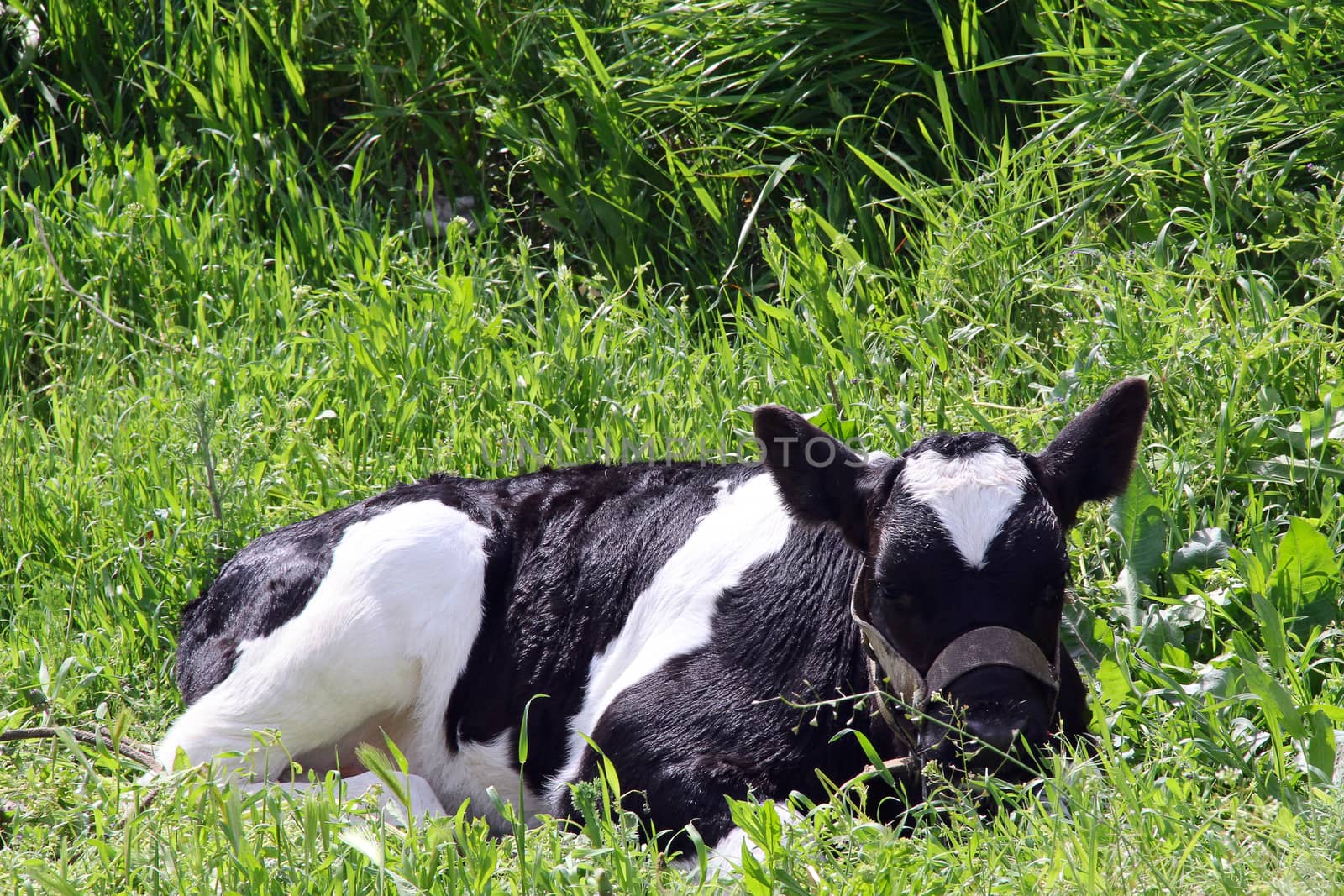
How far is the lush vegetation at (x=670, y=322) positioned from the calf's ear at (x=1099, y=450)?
1.64 feet

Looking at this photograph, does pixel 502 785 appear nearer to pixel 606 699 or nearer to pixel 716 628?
pixel 606 699

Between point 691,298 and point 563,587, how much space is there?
259cm

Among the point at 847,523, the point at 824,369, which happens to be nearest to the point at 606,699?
the point at 847,523

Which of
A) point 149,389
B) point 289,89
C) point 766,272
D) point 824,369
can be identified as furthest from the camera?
point 289,89

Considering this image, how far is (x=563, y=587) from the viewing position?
4172 mm

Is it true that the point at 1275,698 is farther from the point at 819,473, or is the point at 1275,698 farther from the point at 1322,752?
the point at 819,473

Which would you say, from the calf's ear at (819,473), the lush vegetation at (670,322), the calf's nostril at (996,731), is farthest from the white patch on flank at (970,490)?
the lush vegetation at (670,322)

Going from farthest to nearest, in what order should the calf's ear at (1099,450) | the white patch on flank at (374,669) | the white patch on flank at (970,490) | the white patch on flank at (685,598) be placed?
1. the white patch on flank at (374,669)
2. the white patch on flank at (685,598)
3. the calf's ear at (1099,450)
4. the white patch on flank at (970,490)

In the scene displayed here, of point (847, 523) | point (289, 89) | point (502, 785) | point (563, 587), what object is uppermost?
point (289, 89)

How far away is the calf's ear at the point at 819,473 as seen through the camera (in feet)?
11.5

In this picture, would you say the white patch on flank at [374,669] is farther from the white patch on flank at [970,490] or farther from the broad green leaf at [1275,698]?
the broad green leaf at [1275,698]

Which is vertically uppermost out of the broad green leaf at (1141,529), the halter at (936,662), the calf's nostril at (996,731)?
the halter at (936,662)

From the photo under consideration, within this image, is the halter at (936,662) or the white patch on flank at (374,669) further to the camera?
the white patch on flank at (374,669)

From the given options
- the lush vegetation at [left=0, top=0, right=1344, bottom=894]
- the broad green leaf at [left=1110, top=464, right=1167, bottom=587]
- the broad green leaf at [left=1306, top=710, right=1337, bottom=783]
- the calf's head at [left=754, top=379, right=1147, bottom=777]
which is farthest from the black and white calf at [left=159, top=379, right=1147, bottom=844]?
the broad green leaf at [left=1110, top=464, right=1167, bottom=587]
